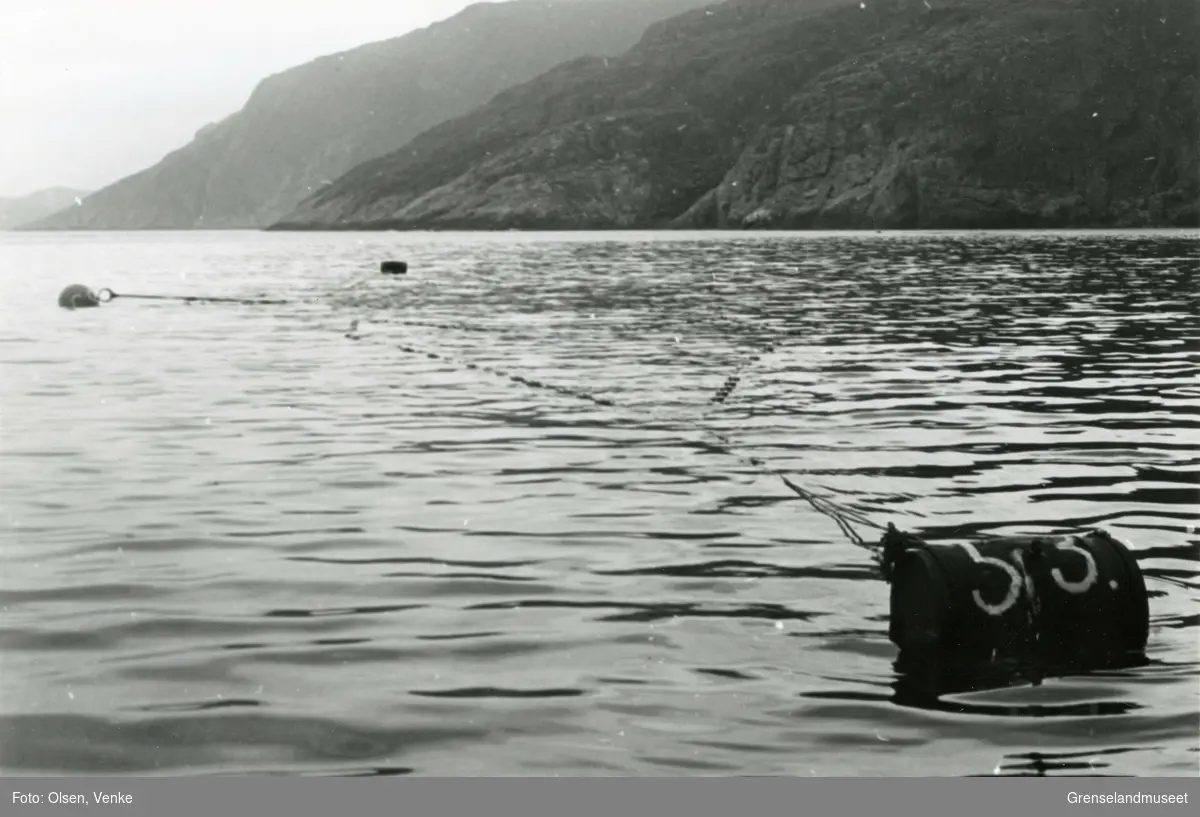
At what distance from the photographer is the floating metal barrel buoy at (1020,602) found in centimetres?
943

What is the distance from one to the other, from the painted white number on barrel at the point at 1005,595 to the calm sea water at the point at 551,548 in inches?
22.7

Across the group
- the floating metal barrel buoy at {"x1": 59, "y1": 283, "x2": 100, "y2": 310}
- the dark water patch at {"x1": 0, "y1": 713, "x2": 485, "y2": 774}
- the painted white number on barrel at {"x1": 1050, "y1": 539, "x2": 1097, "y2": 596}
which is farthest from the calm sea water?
the floating metal barrel buoy at {"x1": 59, "y1": 283, "x2": 100, "y2": 310}

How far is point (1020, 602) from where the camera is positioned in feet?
31.2

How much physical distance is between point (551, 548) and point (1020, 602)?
4.43m

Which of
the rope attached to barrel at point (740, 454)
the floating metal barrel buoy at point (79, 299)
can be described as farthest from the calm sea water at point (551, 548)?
the floating metal barrel buoy at point (79, 299)

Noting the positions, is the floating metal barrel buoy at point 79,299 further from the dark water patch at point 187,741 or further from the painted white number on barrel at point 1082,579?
the painted white number on barrel at point 1082,579

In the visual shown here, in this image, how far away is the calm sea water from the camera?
8.36 metres

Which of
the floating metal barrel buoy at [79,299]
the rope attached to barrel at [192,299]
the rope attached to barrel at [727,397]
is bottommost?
the rope attached to barrel at [727,397]

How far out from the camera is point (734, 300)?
47031mm

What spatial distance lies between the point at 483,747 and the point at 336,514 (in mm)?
6374

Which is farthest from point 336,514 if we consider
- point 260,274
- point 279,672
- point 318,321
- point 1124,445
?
point 260,274

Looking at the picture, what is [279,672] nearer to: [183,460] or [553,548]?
[553,548]

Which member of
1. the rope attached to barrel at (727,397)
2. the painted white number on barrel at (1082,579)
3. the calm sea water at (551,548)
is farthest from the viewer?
the rope attached to barrel at (727,397)

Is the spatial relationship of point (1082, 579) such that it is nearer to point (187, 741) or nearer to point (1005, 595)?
point (1005, 595)
